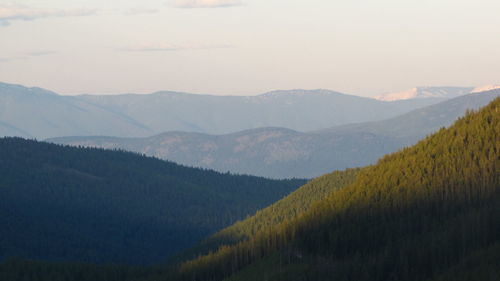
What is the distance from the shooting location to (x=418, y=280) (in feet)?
550

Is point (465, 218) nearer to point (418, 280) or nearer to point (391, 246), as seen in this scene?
point (391, 246)

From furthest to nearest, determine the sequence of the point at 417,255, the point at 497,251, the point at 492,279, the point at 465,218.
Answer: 1. the point at 465,218
2. the point at 417,255
3. the point at 497,251
4. the point at 492,279

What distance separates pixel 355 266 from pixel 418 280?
29822 millimetres

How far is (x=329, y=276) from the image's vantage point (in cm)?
19912

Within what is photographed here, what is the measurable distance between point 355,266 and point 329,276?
233 inches

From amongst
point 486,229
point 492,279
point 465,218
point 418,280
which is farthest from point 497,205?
point 492,279

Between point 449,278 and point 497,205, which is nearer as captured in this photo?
point 449,278

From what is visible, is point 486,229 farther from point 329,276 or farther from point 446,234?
point 329,276

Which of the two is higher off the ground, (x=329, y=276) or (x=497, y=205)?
(x=497, y=205)

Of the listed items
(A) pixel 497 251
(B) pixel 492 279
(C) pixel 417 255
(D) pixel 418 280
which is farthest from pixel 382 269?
(B) pixel 492 279

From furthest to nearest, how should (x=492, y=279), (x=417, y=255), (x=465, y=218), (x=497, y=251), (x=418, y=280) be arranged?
(x=465, y=218)
(x=417, y=255)
(x=418, y=280)
(x=497, y=251)
(x=492, y=279)

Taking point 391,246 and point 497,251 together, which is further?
point 391,246

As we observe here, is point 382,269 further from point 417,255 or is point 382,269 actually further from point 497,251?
point 497,251

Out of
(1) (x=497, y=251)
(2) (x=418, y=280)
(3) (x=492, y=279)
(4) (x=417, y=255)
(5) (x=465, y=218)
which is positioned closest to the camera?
(3) (x=492, y=279)
